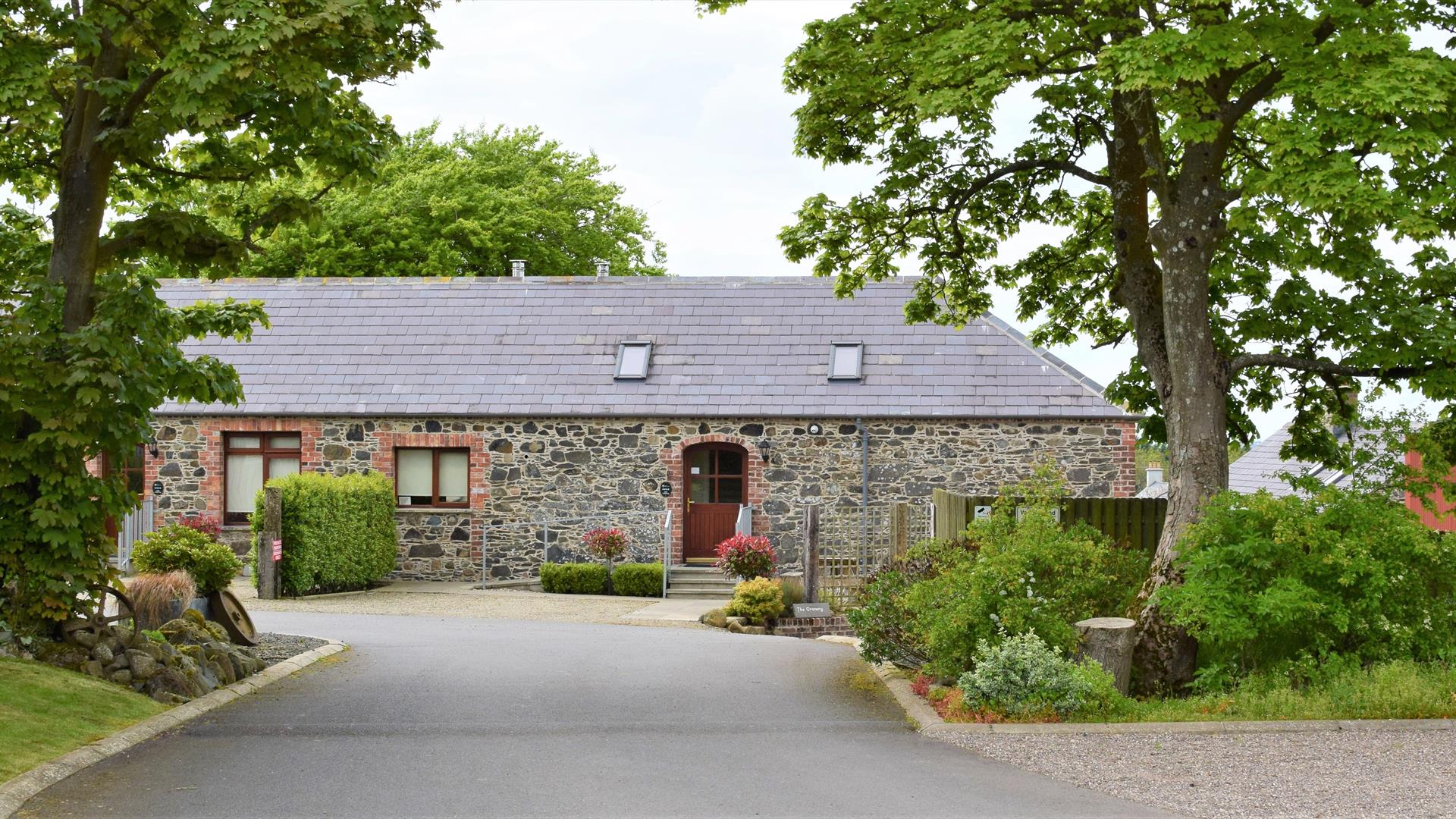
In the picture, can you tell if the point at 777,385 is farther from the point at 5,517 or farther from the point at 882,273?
the point at 5,517

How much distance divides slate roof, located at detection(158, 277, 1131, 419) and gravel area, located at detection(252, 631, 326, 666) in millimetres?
9365

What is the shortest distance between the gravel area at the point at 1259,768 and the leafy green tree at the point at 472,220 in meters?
28.0

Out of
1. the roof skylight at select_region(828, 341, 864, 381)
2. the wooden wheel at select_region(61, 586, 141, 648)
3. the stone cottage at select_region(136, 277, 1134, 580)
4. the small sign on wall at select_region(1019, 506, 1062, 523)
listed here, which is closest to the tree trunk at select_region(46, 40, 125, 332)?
the wooden wheel at select_region(61, 586, 141, 648)

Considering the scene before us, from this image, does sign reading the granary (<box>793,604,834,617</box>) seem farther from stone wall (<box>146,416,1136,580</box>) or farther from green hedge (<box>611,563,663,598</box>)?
stone wall (<box>146,416,1136,580</box>)

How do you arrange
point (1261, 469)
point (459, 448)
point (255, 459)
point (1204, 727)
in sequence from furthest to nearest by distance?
point (1261, 469) → point (255, 459) → point (459, 448) → point (1204, 727)

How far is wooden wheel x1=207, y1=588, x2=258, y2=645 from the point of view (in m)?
13.4

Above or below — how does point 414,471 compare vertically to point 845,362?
below

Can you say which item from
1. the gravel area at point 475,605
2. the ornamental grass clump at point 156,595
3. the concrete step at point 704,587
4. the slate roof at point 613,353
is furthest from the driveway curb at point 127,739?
the slate roof at point 613,353

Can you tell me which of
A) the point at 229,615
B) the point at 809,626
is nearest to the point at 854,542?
the point at 809,626

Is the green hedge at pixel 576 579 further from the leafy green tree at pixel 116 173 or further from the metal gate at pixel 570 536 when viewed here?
the leafy green tree at pixel 116 173

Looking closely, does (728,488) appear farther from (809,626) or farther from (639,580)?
(809,626)

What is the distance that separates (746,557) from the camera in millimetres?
21078

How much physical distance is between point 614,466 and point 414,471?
12.2 feet

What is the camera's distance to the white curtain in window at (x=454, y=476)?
2438 centimetres
